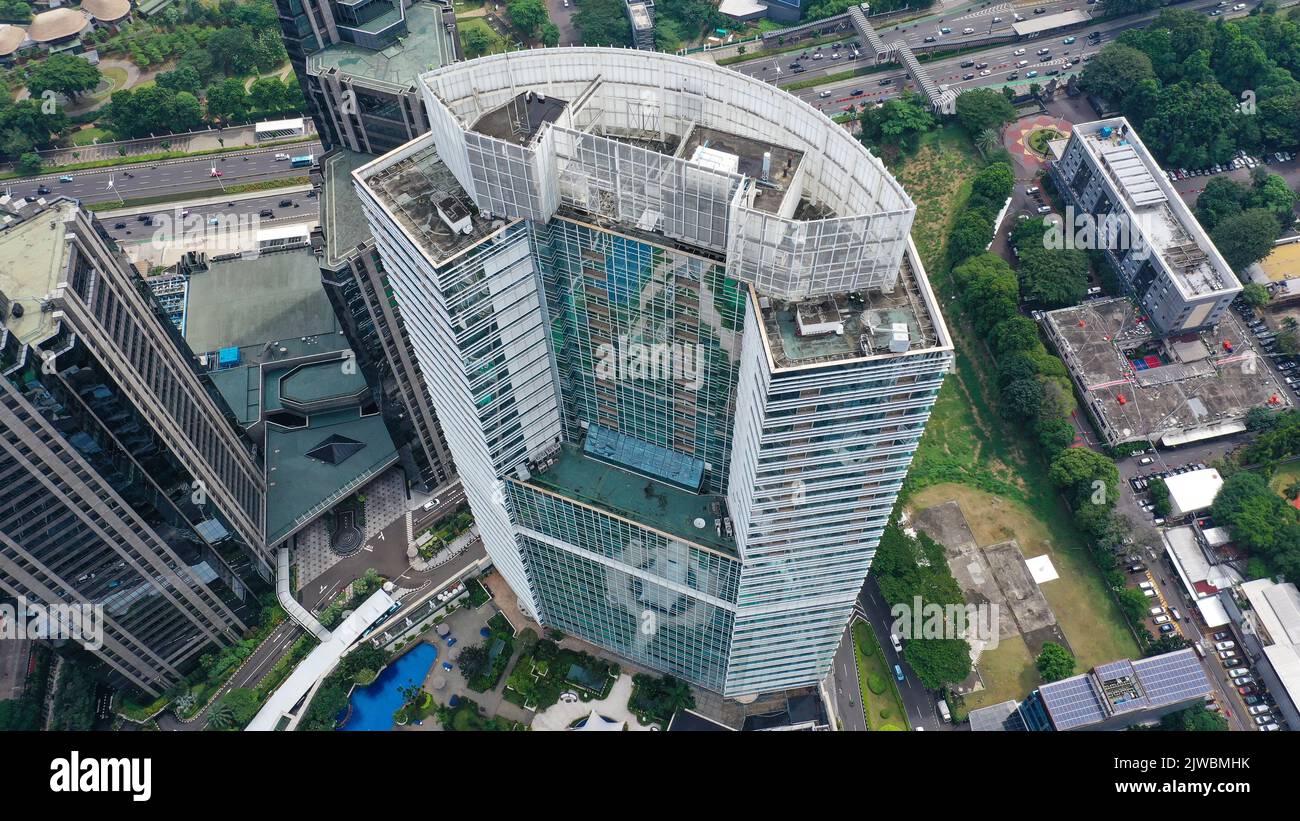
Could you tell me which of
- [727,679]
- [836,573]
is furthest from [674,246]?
[727,679]

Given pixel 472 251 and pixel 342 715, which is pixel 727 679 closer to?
pixel 342 715

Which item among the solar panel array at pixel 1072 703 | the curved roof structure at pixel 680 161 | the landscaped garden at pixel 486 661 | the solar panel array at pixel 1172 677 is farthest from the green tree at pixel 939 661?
the curved roof structure at pixel 680 161

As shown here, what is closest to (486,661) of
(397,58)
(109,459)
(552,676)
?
(552,676)

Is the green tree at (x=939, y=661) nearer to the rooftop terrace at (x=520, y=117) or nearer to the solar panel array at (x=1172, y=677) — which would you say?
the solar panel array at (x=1172, y=677)

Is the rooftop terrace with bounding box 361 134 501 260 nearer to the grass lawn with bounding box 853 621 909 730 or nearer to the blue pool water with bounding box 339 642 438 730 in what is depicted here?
the blue pool water with bounding box 339 642 438 730

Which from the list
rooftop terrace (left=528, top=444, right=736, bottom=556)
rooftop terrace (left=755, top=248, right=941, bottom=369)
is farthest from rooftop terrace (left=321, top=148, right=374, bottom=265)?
rooftop terrace (left=755, top=248, right=941, bottom=369)
